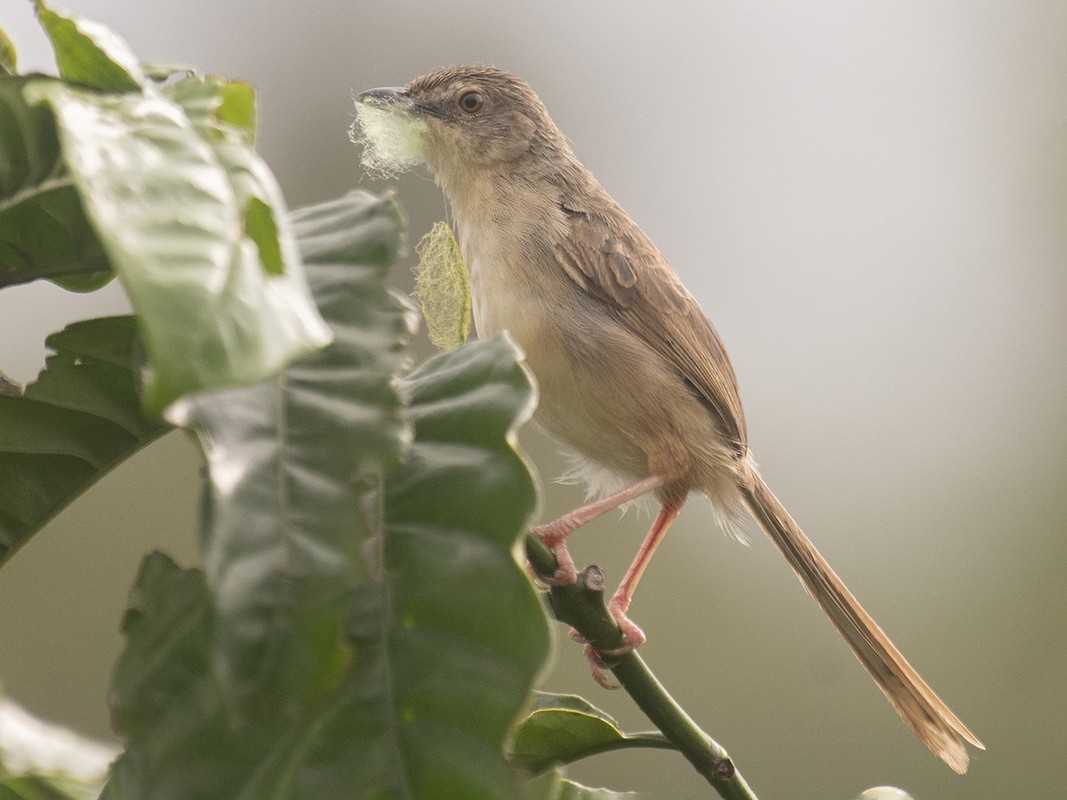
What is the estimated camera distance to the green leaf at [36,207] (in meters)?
1.35

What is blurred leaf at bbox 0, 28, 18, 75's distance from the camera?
1.44 metres

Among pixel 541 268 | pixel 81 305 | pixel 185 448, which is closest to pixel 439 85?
pixel 541 268

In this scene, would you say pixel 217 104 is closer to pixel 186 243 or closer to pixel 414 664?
pixel 186 243

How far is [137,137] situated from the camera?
3.18ft

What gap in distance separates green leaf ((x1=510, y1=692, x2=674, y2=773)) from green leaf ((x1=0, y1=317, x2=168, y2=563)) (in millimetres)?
834

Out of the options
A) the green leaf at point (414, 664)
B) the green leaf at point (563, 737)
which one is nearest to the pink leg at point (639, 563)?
the green leaf at point (563, 737)

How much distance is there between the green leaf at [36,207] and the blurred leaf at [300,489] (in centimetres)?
39

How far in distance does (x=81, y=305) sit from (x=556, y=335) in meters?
10.2

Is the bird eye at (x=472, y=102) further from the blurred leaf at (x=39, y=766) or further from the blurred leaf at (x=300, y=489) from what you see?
the blurred leaf at (x=300, y=489)

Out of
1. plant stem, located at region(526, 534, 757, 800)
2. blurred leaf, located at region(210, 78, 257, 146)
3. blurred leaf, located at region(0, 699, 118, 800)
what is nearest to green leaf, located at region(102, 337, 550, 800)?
blurred leaf, located at region(210, 78, 257, 146)

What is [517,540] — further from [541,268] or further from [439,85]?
[439,85]

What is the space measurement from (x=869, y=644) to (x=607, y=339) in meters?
1.31

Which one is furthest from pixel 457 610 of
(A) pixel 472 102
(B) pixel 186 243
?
(A) pixel 472 102

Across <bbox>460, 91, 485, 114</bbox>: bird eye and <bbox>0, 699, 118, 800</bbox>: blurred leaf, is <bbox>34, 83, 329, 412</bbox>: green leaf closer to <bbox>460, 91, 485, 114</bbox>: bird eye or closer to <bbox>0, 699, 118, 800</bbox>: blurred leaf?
<bbox>0, 699, 118, 800</bbox>: blurred leaf
